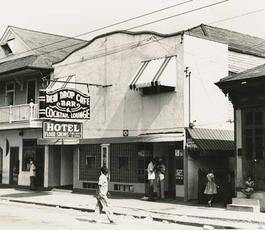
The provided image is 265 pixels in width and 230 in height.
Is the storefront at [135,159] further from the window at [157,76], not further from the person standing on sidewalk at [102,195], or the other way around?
the person standing on sidewalk at [102,195]

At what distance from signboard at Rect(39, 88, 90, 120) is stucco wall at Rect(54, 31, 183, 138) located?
1.38 metres

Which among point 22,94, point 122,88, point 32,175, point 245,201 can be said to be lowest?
point 245,201

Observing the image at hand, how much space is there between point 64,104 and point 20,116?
5.66 metres

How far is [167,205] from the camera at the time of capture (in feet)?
64.0

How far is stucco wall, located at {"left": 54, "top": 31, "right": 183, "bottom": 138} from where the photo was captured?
2145 cm

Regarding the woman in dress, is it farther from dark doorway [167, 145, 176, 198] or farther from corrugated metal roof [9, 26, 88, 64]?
corrugated metal roof [9, 26, 88, 64]

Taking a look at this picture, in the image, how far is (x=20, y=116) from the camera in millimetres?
27453

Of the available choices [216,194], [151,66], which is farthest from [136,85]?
[216,194]

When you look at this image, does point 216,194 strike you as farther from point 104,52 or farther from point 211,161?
point 104,52

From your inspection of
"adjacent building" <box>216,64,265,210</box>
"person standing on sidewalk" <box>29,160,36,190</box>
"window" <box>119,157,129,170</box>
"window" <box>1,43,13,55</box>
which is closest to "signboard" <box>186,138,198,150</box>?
"adjacent building" <box>216,64,265,210</box>

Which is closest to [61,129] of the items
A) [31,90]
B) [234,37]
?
[31,90]

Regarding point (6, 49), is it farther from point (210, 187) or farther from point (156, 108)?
point (210, 187)

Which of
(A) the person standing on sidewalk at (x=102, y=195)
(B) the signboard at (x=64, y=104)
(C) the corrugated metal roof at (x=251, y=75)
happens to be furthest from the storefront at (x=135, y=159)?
(A) the person standing on sidewalk at (x=102, y=195)

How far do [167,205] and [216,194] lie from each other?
217 centimetres
